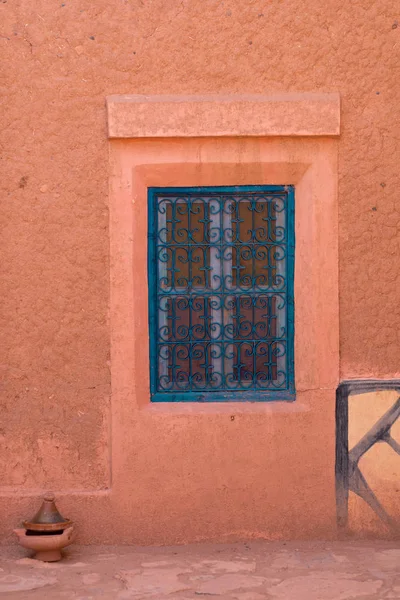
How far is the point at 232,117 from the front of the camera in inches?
184

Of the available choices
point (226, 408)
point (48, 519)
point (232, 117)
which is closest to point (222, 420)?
point (226, 408)

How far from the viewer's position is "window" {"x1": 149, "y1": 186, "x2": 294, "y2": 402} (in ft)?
16.0

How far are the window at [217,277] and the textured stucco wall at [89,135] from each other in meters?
0.37

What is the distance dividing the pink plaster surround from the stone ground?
0.44ft

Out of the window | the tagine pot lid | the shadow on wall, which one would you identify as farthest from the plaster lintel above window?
the tagine pot lid

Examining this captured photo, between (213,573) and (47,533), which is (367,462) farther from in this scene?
(47,533)

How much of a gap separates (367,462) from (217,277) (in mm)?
1353

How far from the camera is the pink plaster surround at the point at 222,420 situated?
4.69 metres

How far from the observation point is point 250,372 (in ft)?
16.1

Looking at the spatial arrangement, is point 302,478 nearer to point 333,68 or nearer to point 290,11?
point 333,68

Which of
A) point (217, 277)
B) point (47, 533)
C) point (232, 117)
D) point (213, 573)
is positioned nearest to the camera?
point (213, 573)

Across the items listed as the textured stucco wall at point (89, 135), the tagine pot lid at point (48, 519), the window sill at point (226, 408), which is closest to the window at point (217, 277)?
the window sill at point (226, 408)

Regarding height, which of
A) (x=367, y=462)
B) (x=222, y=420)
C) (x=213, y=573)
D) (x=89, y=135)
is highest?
(x=89, y=135)

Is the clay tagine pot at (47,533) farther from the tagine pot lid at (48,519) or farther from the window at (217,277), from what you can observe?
the window at (217,277)
